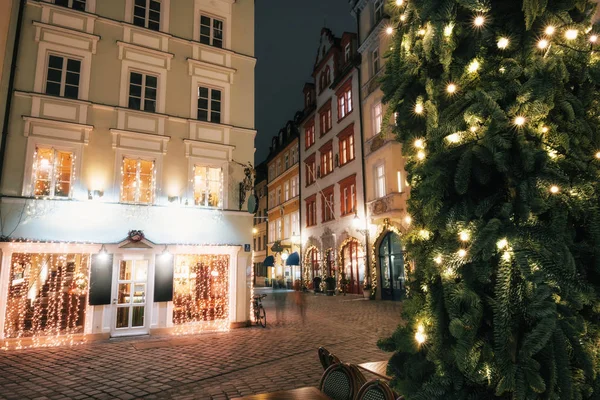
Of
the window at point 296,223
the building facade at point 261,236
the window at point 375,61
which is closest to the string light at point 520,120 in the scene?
the window at point 375,61

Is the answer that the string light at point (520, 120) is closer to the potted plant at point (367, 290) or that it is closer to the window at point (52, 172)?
the window at point (52, 172)

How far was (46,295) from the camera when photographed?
11086mm

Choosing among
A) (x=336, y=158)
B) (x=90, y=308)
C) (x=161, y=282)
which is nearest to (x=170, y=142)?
(x=161, y=282)

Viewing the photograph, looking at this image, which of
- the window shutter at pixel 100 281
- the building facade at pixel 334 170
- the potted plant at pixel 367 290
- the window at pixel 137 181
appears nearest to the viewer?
the window shutter at pixel 100 281

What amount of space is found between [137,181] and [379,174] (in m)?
13.3

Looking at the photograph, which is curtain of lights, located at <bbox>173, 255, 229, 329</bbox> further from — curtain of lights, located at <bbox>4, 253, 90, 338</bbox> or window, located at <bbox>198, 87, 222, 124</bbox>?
window, located at <bbox>198, 87, 222, 124</bbox>

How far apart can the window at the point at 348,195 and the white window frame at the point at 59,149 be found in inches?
620

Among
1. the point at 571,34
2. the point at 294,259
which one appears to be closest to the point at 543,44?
the point at 571,34

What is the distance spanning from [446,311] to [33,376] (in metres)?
8.35

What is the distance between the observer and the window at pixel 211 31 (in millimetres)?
14539

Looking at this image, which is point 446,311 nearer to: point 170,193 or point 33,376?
point 33,376

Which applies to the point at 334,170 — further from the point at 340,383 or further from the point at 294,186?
the point at 340,383

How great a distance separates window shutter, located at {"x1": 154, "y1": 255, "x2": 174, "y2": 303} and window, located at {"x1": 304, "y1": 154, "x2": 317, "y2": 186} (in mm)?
18610

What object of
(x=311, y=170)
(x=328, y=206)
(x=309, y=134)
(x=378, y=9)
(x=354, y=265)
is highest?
(x=378, y=9)
